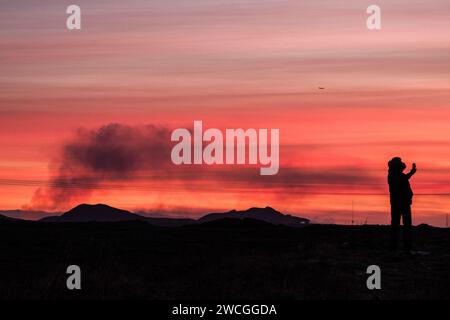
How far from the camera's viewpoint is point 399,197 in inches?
1078

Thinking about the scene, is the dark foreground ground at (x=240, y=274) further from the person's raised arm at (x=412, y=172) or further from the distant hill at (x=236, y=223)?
the distant hill at (x=236, y=223)

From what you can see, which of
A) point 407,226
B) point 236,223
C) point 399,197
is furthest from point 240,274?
point 236,223

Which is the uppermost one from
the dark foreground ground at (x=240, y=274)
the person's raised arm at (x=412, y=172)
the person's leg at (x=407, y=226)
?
the person's raised arm at (x=412, y=172)

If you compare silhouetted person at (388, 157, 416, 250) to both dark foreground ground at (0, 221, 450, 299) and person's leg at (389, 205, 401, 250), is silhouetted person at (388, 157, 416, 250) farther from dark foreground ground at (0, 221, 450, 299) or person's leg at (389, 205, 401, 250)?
dark foreground ground at (0, 221, 450, 299)

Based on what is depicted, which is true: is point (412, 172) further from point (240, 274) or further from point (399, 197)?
point (240, 274)

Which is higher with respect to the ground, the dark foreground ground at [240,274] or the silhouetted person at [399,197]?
the silhouetted person at [399,197]

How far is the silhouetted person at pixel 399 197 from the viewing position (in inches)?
1075

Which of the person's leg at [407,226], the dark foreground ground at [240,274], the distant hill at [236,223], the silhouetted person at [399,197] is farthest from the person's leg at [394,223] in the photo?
the distant hill at [236,223]

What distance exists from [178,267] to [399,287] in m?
7.06

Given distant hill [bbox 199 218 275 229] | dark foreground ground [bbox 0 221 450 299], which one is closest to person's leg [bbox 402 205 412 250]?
dark foreground ground [bbox 0 221 450 299]

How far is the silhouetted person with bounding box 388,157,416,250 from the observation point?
27297mm

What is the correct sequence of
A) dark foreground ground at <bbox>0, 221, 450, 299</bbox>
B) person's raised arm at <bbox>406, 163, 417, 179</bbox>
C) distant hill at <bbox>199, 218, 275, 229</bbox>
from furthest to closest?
distant hill at <bbox>199, 218, 275, 229</bbox> → person's raised arm at <bbox>406, 163, 417, 179</bbox> → dark foreground ground at <bbox>0, 221, 450, 299</bbox>
